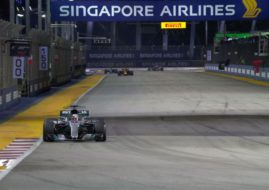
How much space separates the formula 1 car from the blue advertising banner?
25.0 m

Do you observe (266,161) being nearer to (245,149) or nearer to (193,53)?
(245,149)

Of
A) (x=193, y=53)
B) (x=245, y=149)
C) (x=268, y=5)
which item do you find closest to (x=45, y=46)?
(x=268, y=5)

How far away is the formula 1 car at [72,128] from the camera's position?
1434 centimetres

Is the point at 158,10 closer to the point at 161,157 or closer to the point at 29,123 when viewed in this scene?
the point at 29,123

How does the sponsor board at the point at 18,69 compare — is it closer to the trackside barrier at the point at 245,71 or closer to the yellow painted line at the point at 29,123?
the yellow painted line at the point at 29,123

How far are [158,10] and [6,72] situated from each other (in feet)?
54.2

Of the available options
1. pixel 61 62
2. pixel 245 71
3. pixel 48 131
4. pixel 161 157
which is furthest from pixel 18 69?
pixel 245 71

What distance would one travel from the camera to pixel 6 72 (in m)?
24.8

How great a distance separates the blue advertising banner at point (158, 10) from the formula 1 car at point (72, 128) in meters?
25.0

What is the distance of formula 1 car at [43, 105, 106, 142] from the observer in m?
14.3

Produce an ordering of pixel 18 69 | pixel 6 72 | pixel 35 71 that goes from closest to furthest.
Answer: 1. pixel 6 72
2. pixel 18 69
3. pixel 35 71

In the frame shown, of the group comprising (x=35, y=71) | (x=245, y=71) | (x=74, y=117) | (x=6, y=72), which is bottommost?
(x=245, y=71)

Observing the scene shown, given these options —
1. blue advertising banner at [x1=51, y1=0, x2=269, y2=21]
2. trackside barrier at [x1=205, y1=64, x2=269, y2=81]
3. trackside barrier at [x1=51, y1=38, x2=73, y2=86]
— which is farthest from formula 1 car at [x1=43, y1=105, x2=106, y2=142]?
trackside barrier at [x1=205, y1=64, x2=269, y2=81]

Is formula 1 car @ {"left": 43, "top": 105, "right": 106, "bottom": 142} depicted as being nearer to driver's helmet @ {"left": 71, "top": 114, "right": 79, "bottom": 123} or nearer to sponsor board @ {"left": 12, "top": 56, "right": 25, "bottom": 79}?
driver's helmet @ {"left": 71, "top": 114, "right": 79, "bottom": 123}
